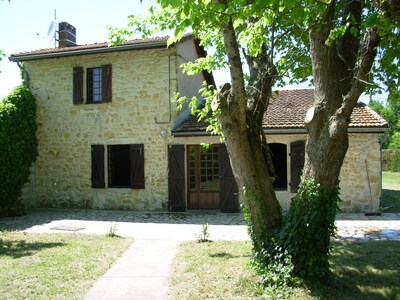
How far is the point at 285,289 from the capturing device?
4391 millimetres

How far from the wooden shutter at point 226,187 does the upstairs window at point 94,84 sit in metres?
4.19

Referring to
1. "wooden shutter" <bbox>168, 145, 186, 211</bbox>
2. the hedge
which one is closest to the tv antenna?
"wooden shutter" <bbox>168, 145, 186, 211</bbox>

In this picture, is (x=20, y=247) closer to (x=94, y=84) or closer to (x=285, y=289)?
(x=285, y=289)

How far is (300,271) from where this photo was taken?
4.52 metres

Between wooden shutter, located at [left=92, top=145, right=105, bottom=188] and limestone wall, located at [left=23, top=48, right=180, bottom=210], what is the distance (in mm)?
208

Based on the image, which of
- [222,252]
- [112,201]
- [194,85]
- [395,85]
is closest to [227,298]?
[222,252]

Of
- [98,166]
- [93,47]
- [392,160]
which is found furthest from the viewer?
[392,160]

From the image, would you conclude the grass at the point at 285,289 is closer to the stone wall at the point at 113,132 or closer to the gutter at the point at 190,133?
the stone wall at the point at 113,132

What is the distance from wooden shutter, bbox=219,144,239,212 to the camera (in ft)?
35.2

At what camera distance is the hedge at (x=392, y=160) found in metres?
24.7

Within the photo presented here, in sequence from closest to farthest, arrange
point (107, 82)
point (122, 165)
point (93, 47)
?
point (93, 47)
point (107, 82)
point (122, 165)

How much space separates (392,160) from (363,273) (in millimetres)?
22853

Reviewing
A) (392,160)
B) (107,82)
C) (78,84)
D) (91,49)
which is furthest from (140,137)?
(392,160)

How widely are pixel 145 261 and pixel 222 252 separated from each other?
133 centimetres
